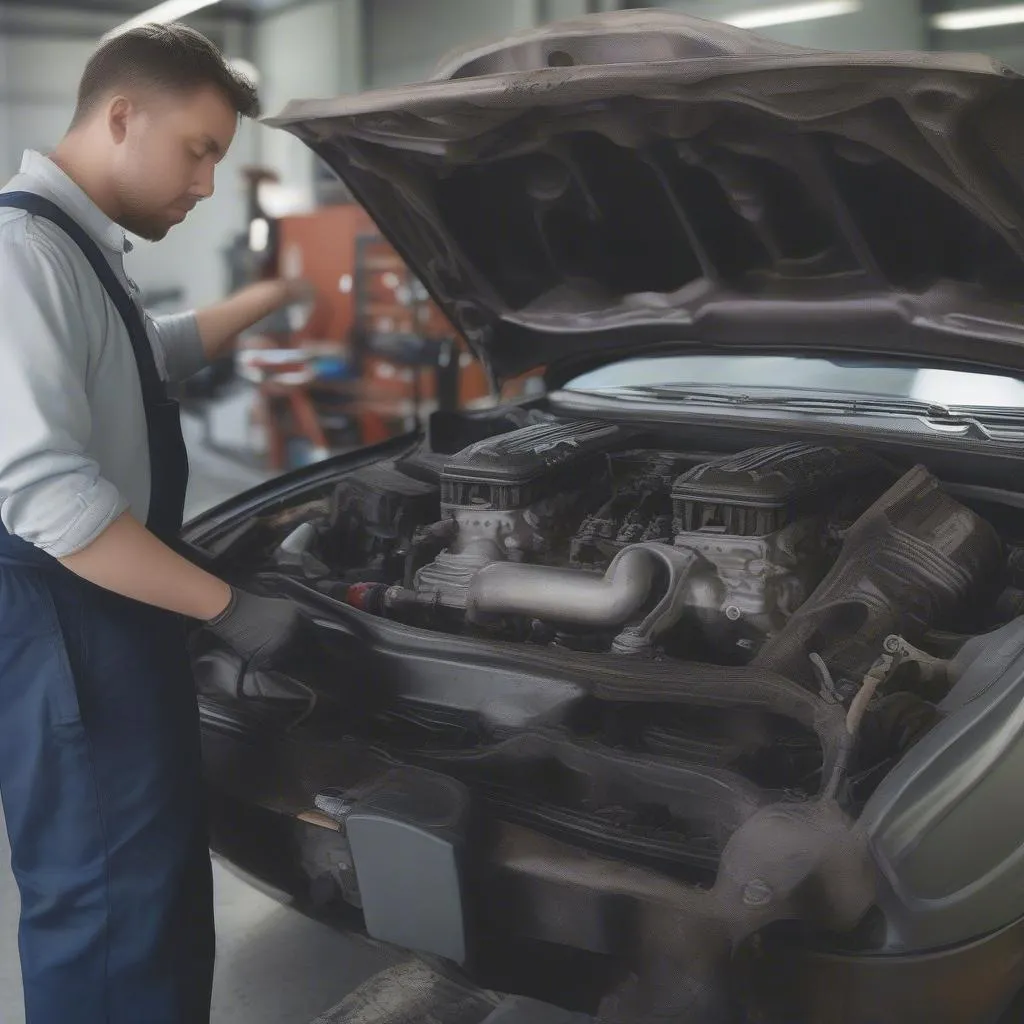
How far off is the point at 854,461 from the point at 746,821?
2.73 feet

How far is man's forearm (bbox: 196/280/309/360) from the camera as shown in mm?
1859

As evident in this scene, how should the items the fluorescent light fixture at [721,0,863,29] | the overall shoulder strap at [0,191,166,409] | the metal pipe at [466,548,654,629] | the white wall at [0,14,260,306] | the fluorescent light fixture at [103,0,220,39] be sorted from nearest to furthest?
the overall shoulder strap at [0,191,166,409]
the metal pipe at [466,548,654,629]
the fluorescent light fixture at [721,0,863,29]
the fluorescent light fixture at [103,0,220,39]
the white wall at [0,14,260,306]

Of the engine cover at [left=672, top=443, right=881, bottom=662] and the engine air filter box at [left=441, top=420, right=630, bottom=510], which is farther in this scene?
the engine air filter box at [left=441, top=420, right=630, bottom=510]

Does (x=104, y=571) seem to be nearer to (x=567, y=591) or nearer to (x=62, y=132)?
(x=567, y=591)

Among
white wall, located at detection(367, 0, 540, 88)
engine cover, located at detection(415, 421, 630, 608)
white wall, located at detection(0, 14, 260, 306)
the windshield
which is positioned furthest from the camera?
white wall, located at detection(0, 14, 260, 306)

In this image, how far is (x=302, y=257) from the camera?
7.73m

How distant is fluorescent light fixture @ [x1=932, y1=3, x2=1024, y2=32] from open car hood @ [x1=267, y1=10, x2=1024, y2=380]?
192 inches

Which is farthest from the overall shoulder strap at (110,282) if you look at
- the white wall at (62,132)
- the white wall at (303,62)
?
the white wall at (62,132)

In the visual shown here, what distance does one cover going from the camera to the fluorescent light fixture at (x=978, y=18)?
19.2ft

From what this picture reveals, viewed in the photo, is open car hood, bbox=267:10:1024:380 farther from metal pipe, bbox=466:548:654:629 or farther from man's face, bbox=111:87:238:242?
metal pipe, bbox=466:548:654:629

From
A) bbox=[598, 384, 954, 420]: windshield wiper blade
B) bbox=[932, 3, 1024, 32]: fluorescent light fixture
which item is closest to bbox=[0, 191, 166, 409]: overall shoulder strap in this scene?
bbox=[598, 384, 954, 420]: windshield wiper blade

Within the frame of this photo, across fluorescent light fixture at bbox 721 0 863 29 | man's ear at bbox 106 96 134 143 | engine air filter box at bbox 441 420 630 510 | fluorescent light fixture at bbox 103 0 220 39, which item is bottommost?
engine air filter box at bbox 441 420 630 510

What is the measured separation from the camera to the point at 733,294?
2078mm

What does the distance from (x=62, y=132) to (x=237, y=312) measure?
31.4ft
